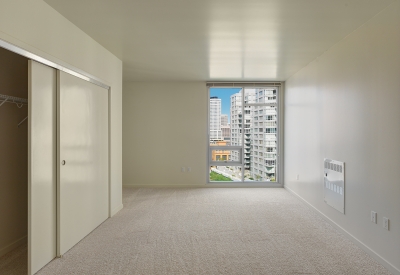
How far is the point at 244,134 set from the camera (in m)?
6.87

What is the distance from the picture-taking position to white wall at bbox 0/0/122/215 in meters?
2.18

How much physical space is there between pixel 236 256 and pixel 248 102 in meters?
4.58

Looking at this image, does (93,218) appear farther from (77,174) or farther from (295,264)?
(295,264)

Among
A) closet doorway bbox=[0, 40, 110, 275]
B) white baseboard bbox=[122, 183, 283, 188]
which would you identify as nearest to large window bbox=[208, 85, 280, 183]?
white baseboard bbox=[122, 183, 283, 188]

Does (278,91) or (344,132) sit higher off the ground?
(278,91)

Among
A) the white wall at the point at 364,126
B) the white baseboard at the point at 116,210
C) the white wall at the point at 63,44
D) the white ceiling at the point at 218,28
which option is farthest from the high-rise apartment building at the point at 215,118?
the white baseboard at the point at 116,210

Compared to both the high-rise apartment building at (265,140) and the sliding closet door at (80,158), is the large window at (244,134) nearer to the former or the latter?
the high-rise apartment building at (265,140)

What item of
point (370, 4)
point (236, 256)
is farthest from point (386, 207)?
point (370, 4)

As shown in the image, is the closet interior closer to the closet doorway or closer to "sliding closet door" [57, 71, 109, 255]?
the closet doorway

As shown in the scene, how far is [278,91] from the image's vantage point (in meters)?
6.77

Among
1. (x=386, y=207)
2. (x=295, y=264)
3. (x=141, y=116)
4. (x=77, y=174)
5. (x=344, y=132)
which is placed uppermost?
(x=141, y=116)

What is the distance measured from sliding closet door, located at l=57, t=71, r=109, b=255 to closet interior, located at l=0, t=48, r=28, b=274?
543 mm

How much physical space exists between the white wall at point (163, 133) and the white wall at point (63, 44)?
2038 mm

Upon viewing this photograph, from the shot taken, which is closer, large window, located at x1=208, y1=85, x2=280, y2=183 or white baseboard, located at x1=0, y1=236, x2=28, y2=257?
white baseboard, located at x1=0, y1=236, x2=28, y2=257
